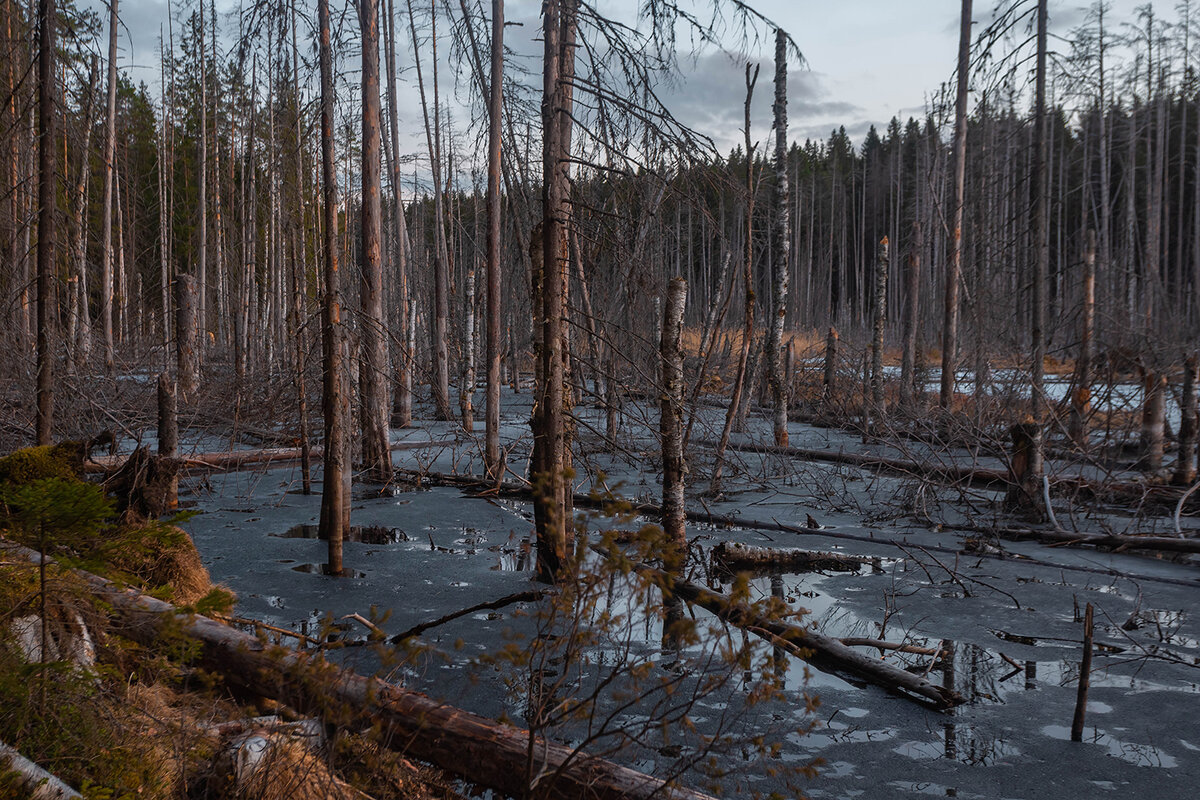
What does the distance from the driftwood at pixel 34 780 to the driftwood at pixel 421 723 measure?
21.1 inches

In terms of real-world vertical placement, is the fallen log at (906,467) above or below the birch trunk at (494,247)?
below

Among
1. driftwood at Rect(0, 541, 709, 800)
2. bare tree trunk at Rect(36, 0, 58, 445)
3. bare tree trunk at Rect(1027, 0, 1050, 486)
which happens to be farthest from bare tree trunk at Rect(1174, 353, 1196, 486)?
bare tree trunk at Rect(36, 0, 58, 445)

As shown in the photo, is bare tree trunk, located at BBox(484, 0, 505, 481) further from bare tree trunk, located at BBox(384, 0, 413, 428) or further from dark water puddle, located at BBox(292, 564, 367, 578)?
dark water puddle, located at BBox(292, 564, 367, 578)

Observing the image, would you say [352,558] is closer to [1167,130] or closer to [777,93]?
[777,93]

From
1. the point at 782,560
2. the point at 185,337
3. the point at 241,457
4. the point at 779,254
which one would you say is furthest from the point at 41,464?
the point at 779,254

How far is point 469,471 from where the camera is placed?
11625 millimetres

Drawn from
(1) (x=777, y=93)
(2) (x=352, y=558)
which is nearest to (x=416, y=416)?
(1) (x=777, y=93)

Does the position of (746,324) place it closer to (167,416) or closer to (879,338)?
(167,416)

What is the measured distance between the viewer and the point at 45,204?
274 inches

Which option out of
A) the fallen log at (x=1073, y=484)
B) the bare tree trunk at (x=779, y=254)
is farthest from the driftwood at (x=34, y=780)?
the bare tree trunk at (x=779, y=254)

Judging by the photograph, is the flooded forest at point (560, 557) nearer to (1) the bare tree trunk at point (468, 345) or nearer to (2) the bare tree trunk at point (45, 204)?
(2) the bare tree trunk at point (45, 204)

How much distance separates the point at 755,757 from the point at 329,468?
14.8 feet

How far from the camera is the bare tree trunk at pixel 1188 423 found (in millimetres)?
8701

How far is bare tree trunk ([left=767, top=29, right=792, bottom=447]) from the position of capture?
44.0 ft
